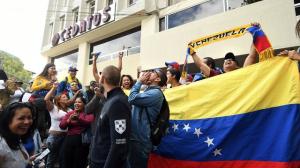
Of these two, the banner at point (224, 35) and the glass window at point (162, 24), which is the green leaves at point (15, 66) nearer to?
the glass window at point (162, 24)

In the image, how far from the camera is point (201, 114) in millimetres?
3535

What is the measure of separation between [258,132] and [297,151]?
0.44 metres

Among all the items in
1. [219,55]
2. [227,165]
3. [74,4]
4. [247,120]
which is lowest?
[227,165]

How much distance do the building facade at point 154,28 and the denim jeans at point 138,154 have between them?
21.8 ft

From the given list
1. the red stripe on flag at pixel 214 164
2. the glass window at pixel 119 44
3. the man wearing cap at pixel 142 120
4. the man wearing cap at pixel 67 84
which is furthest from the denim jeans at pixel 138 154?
the glass window at pixel 119 44

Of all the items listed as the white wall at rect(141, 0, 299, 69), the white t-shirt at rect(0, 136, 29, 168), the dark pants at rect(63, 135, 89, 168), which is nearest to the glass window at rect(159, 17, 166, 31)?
the white wall at rect(141, 0, 299, 69)

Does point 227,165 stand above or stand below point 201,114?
below

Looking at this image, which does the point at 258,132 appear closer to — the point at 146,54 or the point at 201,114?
the point at 201,114

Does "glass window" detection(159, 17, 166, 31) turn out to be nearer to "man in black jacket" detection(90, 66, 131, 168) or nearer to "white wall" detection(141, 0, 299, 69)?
"white wall" detection(141, 0, 299, 69)

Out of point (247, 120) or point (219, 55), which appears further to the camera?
point (219, 55)

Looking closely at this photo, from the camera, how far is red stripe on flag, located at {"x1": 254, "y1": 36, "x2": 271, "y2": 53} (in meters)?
3.46

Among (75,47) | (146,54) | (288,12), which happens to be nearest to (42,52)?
(75,47)

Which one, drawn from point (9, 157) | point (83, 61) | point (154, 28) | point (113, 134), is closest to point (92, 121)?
point (113, 134)

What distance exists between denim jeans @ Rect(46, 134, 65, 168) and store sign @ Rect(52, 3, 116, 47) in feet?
34.4
